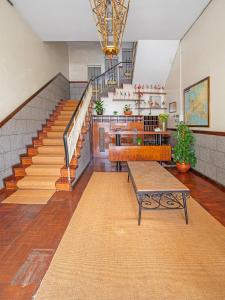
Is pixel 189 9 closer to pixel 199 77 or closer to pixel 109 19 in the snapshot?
pixel 199 77

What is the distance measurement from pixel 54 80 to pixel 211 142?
5.40 m

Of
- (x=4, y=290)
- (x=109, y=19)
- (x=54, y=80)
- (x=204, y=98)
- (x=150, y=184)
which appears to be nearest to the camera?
(x=4, y=290)

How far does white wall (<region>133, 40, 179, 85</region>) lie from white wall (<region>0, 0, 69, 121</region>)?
9.40 ft

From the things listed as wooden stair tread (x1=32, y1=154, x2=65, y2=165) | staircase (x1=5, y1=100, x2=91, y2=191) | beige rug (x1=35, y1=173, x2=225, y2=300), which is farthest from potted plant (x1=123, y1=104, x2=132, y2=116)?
beige rug (x1=35, y1=173, x2=225, y2=300)

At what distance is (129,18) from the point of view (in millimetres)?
4500

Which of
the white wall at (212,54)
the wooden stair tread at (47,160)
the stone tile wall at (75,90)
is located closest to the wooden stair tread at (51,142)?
the wooden stair tread at (47,160)

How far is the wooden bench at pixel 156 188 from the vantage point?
2.38 metres

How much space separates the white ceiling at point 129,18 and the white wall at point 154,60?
1.03ft

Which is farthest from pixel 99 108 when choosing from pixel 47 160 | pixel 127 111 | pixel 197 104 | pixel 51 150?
pixel 197 104

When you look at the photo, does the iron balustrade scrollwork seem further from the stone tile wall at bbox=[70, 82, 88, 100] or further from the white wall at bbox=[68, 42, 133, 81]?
the white wall at bbox=[68, 42, 133, 81]

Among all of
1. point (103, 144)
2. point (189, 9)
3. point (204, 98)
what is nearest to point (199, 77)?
point (204, 98)

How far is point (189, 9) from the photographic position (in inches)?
166

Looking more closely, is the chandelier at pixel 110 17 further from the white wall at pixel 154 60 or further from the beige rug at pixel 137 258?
the white wall at pixel 154 60

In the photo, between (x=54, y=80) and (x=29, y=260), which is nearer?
(x=29, y=260)
